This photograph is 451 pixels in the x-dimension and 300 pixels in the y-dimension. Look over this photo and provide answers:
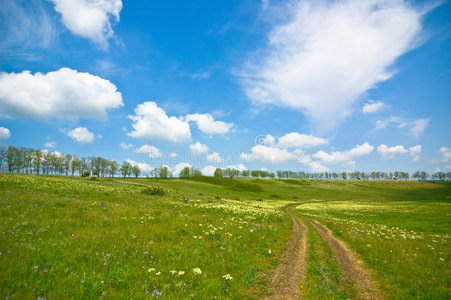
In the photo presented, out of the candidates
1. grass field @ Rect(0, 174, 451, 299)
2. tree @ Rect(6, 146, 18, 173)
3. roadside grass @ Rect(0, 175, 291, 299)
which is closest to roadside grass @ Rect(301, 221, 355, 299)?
grass field @ Rect(0, 174, 451, 299)

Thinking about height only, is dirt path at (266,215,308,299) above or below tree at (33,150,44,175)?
below

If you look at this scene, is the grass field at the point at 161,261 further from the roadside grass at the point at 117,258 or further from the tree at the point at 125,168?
the tree at the point at 125,168

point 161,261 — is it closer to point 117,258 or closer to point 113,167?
point 117,258

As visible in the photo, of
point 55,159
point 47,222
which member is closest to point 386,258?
point 47,222

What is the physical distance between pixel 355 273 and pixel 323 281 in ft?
10.5

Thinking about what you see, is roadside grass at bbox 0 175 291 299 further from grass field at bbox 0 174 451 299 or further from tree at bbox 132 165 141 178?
tree at bbox 132 165 141 178

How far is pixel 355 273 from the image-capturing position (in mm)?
11102

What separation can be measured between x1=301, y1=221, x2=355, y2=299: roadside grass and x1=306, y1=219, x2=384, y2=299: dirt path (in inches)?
13.6

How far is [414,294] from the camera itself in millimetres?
9148

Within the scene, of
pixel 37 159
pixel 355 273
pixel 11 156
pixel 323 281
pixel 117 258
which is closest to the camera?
pixel 117 258

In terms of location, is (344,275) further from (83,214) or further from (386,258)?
(83,214)

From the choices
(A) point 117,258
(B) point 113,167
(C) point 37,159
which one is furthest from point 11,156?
(A) point 117,258

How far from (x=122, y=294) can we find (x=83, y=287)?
52.3 inches

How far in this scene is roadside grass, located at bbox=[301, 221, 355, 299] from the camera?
8.39 meters
